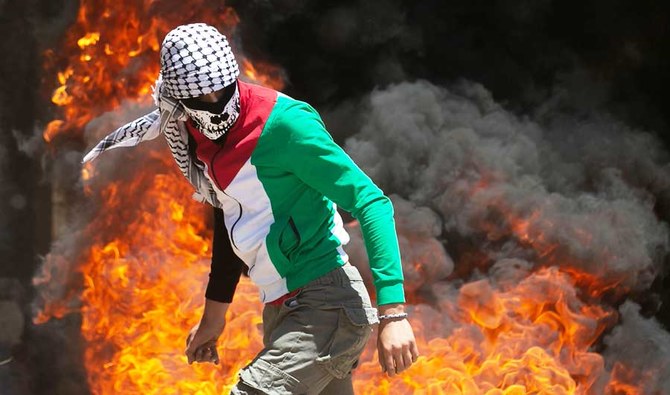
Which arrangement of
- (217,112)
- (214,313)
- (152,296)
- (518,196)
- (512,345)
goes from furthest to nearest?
(152,296)
(518,196)
(512,345)
(214,313)
(217,112)

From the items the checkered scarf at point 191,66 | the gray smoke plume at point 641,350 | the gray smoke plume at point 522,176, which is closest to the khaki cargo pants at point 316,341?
the checkered scarf at point 191,66

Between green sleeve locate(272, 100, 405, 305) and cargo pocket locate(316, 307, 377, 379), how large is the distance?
0.24 metres

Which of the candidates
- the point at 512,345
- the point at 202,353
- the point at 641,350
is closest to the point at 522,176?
the point at 512,345

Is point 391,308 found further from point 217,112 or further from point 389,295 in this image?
point 217,112

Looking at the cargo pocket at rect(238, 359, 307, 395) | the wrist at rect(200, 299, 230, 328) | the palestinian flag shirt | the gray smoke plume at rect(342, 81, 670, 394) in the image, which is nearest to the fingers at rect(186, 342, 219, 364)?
the wrist at rect(200, 299, 230, 328)

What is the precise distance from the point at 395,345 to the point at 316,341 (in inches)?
13.3

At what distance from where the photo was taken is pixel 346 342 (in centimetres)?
299

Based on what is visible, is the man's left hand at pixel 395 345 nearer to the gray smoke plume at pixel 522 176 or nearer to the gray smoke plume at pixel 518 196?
the gray smoke plume at pixel 518 196

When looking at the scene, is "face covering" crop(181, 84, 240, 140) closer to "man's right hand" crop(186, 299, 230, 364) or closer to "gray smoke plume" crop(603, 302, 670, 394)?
"man's right hand" crop(186, 299, 230, 364)

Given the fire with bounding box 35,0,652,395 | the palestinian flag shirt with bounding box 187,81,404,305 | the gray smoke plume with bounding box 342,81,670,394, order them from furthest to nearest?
the gray smoke plume with bounding box 342,81,670,394
the fire with bounding box 35,0,652,395
the palestinian flag shirt with bounding box 187,81,404,305

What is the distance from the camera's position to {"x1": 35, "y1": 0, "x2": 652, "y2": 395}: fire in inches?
242

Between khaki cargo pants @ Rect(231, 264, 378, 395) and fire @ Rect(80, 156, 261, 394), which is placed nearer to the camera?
khaki cargo pants @ Rect(231, 264, 378, 395)

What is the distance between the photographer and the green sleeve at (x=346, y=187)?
2.81m

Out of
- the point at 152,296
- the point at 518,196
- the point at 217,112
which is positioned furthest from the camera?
the point at 152,296
